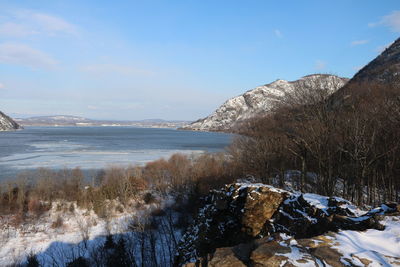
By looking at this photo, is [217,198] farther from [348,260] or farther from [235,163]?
[235,163]

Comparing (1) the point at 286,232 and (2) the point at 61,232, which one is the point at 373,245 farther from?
(2) the point at 61,232

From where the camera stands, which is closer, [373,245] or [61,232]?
[373,245]

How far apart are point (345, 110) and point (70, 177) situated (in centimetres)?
2590

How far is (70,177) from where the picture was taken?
28.6 meters

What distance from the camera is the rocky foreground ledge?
174 inches

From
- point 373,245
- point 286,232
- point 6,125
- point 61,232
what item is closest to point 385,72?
point 286,232

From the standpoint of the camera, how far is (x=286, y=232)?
24.6 ft

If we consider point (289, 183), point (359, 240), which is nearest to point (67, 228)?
point (289, 183)

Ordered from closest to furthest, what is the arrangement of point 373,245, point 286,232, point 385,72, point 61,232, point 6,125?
point 373,245 < point 286,232 < point 61,232 < point 385,72 < point 6,125

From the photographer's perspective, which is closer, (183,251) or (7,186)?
(183,251)

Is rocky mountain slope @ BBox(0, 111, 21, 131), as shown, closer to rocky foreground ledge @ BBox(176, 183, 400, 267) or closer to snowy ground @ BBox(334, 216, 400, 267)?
rocky foreground ledge @ BBox(176, 183, 400, 267)

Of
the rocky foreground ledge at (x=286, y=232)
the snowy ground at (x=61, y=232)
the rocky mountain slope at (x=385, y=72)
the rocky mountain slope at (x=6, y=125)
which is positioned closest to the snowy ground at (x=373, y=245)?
the rocky foreground ledge at (x=286, y=232)

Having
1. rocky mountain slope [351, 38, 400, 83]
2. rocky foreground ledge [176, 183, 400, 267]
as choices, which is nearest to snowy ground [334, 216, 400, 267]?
rocky foreground ledge [176, 183, 400, 267]

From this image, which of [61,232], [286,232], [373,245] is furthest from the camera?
[61,232]
